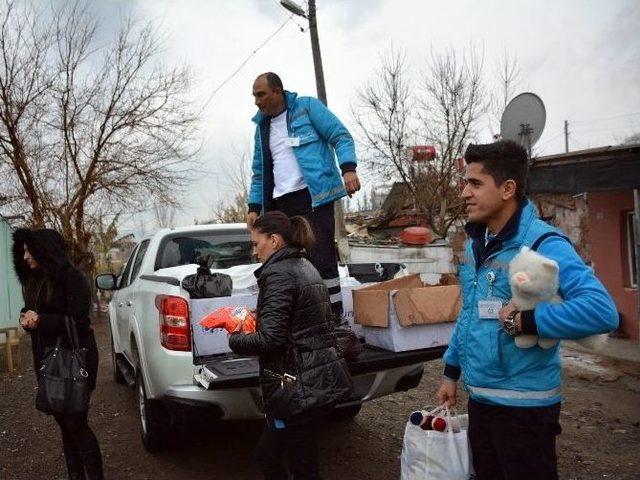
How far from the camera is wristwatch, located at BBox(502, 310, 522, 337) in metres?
1.88

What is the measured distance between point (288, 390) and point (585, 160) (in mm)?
6821

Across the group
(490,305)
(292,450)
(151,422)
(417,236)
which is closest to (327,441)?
(151,422)

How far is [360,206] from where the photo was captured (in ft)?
132

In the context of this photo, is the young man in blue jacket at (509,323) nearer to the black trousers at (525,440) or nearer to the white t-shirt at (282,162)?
the black trousers at (525,440)

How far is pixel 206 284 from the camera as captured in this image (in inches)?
141

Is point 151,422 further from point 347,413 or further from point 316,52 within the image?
point 316,52

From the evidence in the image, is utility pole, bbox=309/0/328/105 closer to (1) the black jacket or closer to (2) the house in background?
(2) the house in background

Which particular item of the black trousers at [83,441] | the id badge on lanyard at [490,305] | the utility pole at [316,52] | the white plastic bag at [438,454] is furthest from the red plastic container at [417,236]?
the id badge on lanyard at [490,305]

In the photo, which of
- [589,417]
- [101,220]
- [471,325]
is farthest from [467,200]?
[101,220]

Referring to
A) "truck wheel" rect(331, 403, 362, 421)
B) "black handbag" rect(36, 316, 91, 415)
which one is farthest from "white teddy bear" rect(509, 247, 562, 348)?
"truck wheel" rect(331, 403, 362, 421)

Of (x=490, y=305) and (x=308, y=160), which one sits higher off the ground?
(x=308, y=160)

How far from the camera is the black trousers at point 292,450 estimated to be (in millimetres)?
2660

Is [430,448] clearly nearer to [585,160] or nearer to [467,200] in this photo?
[467,200]

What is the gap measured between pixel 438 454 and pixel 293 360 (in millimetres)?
780
